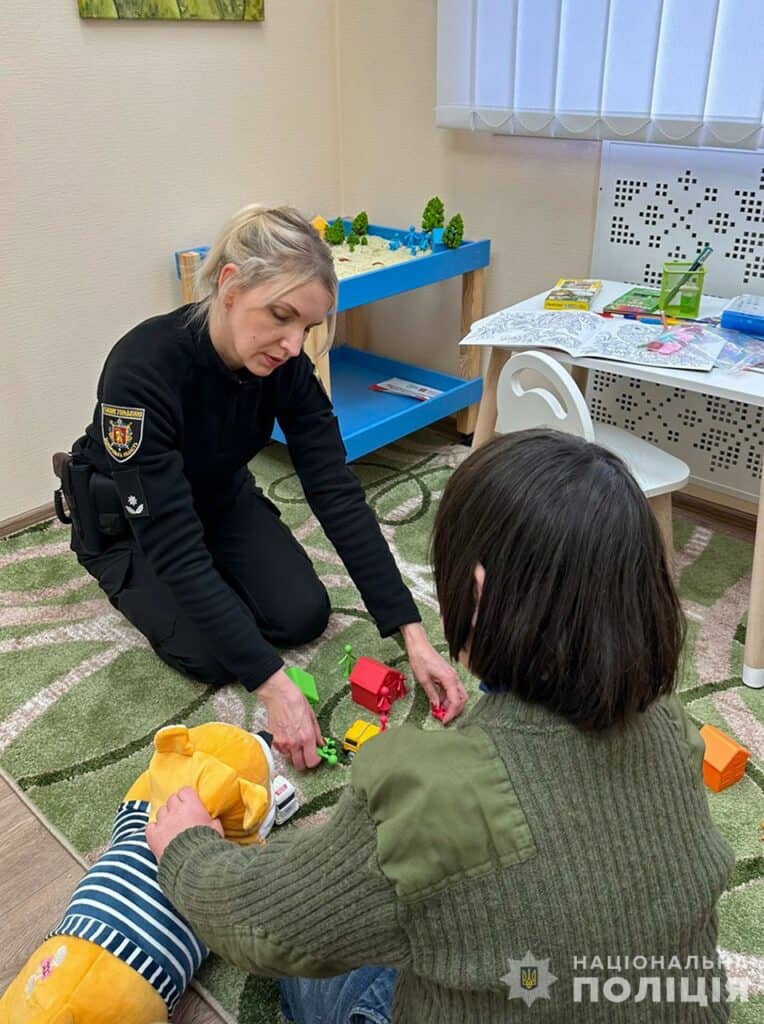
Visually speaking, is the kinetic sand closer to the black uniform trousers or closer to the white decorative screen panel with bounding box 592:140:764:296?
the white decorative screen panel with bounding box 592:140:764:296

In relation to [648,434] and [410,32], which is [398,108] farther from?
[648,434]

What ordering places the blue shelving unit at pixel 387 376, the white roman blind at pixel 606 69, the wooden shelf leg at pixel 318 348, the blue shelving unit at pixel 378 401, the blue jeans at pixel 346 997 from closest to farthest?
the blue jeans at pixel 346 997
the white roman blind at pixel 606 69
the wooden shelf leg at pixel 318 348
the blue shelving unit at pixel 387 376
the blue shelving unit at pixel 378 401

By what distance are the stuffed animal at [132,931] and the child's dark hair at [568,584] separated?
0.54 meters

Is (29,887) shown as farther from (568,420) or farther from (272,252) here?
(568,420)

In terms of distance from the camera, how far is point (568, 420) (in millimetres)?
1445

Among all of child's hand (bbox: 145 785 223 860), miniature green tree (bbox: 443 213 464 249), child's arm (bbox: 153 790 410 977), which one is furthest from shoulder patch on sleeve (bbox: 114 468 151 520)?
miniature green tree (bbox: 443 213 464 249)

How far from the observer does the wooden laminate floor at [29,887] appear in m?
1.01

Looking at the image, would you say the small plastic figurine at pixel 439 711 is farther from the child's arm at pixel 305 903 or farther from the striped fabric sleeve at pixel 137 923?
the child's arm at pixel 305 903

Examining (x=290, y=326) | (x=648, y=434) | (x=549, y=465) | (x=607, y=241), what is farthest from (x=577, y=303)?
(x=549, y=465)

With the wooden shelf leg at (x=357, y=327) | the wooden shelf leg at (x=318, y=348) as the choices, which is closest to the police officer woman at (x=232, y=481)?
the wooden shelf leg at (x=318, y=348)

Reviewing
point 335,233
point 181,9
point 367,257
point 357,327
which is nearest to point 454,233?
point 367,257

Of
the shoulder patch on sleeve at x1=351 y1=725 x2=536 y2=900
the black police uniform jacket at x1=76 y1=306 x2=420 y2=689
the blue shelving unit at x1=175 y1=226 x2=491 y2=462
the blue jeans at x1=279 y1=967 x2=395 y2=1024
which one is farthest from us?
the blue shelving unit at x1=175 y1=226 x2=491 y2=462

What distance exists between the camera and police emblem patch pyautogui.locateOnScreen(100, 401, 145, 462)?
48.9 inches

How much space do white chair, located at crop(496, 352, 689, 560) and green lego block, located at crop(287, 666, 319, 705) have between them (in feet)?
1.75
